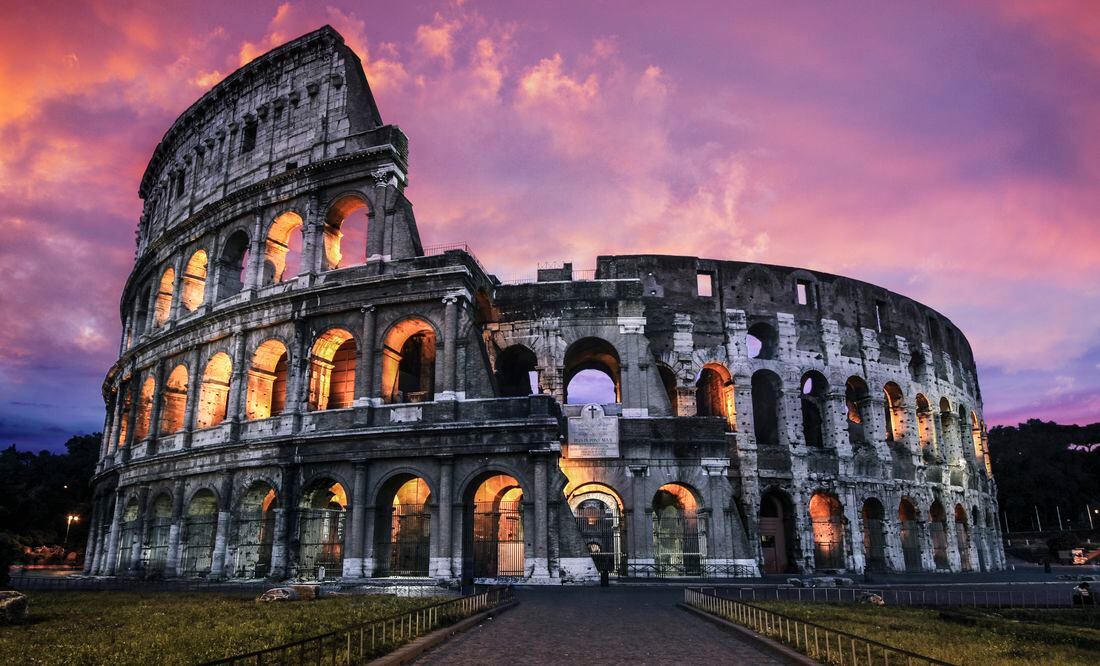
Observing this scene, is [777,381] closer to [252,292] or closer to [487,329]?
[487,329]

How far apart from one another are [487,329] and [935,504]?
75.0 feet

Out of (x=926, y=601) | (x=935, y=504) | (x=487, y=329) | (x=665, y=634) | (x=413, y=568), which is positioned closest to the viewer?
(x=665, y=634)

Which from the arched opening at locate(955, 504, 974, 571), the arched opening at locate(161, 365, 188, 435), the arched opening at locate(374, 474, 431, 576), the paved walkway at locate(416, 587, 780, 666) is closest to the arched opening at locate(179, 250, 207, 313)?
the arched opening at locate(161, 365, 188, 435)

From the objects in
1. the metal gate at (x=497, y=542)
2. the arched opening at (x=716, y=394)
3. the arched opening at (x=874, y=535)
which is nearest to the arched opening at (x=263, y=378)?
the metal gate at (x=497, y=542)

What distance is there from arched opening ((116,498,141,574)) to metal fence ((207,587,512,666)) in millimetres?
20063

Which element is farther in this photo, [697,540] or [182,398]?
[182,398]

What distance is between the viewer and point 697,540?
24.5 metres

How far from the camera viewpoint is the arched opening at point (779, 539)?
28297 millimetres

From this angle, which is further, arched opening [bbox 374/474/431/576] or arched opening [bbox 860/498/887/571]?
arched opening [bbox 860/498/887/571]

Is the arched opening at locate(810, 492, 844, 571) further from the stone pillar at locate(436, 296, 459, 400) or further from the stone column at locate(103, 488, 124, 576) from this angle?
the stone column at locate(103, 488, 124, 576)

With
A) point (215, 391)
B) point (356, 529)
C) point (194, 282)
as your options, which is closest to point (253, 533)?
point (356, 529)

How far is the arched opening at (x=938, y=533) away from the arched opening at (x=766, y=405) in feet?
27.7

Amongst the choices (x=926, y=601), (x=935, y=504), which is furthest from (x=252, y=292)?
(x=935, y=504)

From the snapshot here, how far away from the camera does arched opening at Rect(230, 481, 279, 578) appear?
2342 centimetres
